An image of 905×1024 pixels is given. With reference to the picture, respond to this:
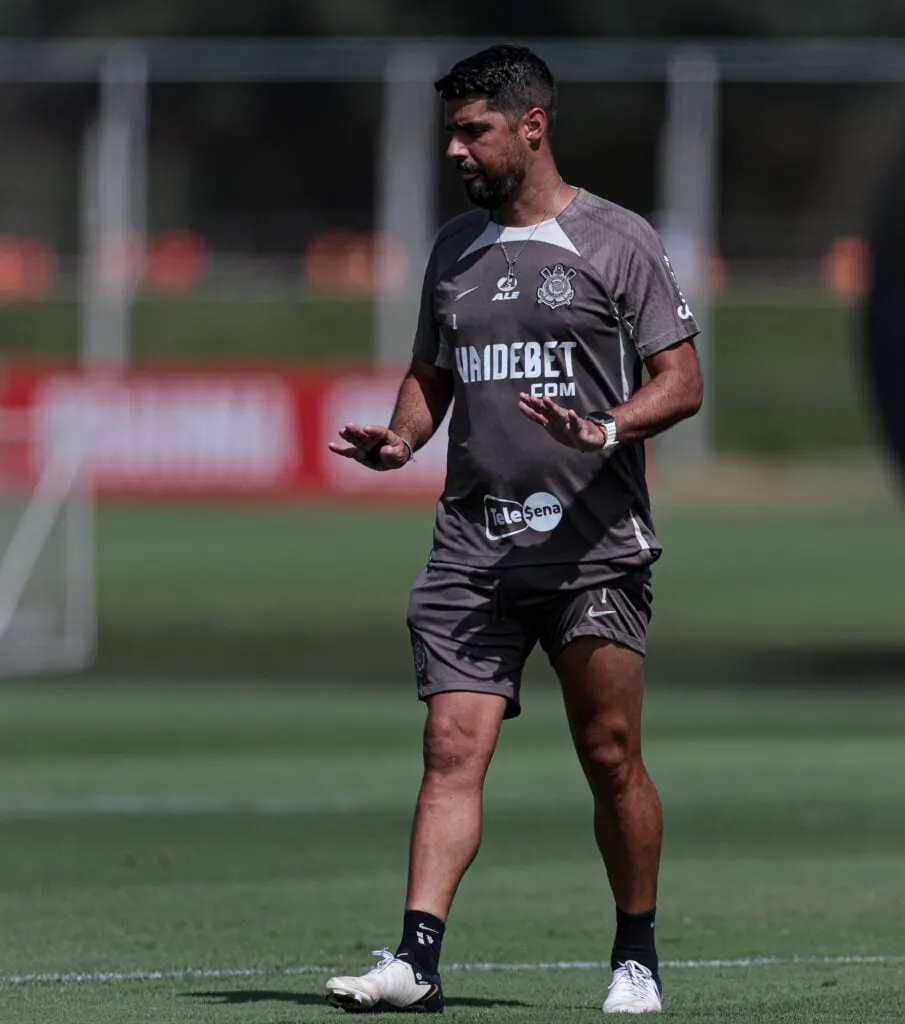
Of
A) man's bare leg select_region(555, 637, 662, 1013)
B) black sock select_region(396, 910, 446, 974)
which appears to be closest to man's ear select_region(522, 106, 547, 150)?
man's bare leg select_region(555, 637, 662, 1013)

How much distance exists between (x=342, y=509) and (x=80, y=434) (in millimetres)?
14601

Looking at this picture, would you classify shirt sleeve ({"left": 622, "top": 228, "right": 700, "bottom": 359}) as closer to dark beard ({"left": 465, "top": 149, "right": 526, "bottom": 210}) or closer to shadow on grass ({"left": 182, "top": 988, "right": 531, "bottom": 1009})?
dark beard ({"left": 465, "top": 149, "right": 526, "bottom": 210})

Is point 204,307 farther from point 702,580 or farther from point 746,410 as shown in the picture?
point 702,580

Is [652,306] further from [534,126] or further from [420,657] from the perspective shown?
[420,657]

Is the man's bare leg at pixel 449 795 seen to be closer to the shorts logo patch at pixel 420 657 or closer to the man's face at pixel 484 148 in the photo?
the shorts logo patch at pixel 420 657

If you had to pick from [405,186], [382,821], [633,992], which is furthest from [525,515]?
[405,186]

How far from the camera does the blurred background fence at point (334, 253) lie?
118 feet

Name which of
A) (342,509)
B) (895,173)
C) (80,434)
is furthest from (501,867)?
(342,509)

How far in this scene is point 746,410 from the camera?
140ft

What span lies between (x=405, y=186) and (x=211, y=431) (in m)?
6.56

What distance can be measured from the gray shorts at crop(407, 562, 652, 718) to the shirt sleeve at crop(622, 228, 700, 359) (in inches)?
24.4

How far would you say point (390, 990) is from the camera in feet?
21.0

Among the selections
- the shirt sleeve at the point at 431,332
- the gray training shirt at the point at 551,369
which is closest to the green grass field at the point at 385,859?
the gray training shirt at the point at 551,369

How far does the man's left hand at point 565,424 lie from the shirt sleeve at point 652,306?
387mm
